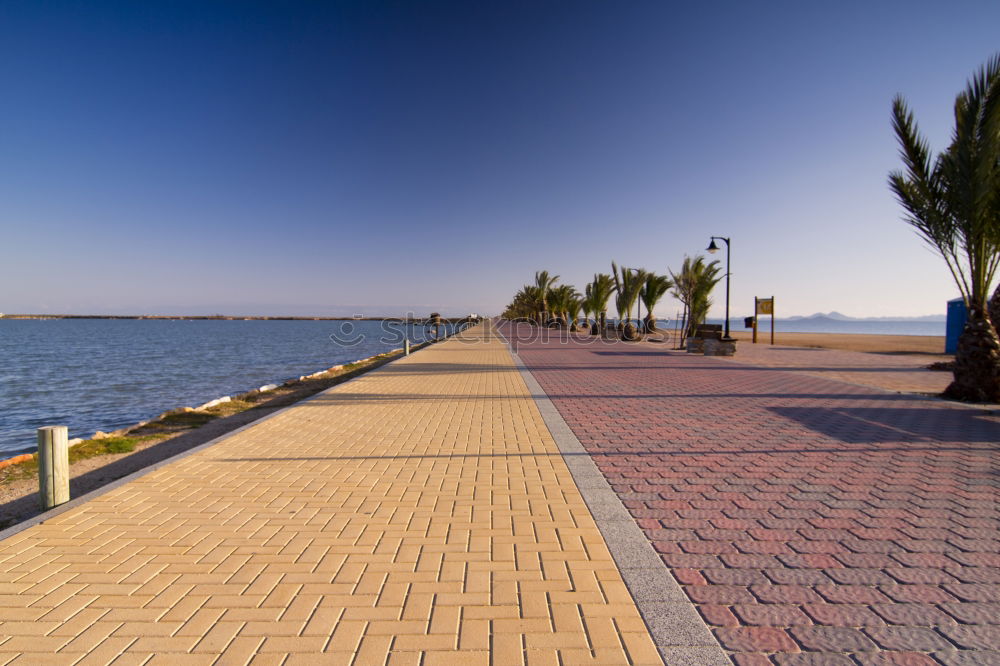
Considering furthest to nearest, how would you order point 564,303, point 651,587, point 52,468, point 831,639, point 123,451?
1. point 564,303
2. point 123,451
3. point 52,468
4. point 651,587
5. point 831,639

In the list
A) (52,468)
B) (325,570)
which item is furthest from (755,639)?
(52,468)

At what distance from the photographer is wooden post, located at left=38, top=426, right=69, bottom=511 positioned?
3.79 meters

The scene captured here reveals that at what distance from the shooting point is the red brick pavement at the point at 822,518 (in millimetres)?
2266

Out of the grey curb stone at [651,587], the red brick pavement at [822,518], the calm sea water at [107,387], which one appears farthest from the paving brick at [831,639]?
the calm sea water at [107,387]

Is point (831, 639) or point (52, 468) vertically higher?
point (52, 468)

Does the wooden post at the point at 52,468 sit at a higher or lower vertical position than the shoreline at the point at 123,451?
higher

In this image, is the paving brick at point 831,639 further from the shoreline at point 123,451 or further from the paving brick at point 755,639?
the shoreline at point 123,451

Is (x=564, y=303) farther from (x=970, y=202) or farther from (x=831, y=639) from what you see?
(x=831, y=639)

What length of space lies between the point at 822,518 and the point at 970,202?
8.12 m

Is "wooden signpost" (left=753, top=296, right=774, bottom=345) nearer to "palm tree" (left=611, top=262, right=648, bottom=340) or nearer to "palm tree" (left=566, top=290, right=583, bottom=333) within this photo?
"palm tree" (left=611, top=262, right=648, bottom=340)

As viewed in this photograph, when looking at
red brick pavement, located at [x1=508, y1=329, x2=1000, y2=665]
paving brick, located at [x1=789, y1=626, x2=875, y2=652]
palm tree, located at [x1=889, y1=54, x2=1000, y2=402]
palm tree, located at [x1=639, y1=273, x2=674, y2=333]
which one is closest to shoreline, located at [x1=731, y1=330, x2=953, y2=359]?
palm tree, located at [x1=639, y1=273, x2=674, y2=333]

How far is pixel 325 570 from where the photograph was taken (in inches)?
109

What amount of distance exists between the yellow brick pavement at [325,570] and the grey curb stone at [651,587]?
7cm

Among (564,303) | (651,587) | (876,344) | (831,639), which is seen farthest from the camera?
(564,303)
